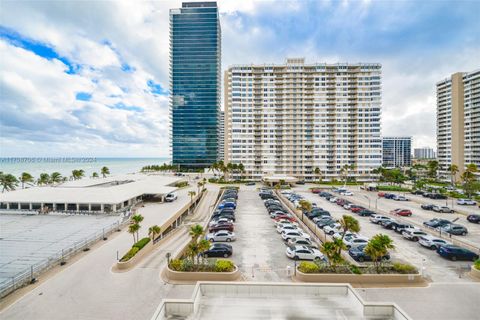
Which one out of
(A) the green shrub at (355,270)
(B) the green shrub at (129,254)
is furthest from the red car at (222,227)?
(A) the green shrub at (355,270)

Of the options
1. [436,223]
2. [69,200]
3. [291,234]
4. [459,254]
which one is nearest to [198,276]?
[291,234]

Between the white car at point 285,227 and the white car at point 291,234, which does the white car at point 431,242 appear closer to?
the white car at point 291,234

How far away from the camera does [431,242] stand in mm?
25234

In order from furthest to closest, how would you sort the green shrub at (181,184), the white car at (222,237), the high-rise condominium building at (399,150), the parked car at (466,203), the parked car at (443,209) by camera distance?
1. the high-rise condominium building at (399,150)
2. the green shrub at (181,184)
3. the parked car at (466,203)
4. the parked car at (443,209)
5. the white car at (222,237)

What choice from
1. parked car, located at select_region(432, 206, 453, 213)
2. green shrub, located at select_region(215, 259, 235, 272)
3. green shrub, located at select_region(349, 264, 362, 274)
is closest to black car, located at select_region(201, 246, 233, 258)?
green shrub, located at select_region(215, 259, 235, 272)

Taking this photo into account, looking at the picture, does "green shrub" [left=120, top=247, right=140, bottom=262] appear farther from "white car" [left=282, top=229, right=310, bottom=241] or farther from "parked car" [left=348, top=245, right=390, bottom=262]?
"parked car" [left=348, top=245, right=390, bottom=262]

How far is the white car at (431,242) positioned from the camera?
973 inches

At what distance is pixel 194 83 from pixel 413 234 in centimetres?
13086

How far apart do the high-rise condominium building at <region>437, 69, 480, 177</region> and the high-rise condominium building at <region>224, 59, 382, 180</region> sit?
4191cm

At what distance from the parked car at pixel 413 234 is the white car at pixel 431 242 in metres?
0.98

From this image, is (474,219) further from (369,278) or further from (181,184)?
(181,184)

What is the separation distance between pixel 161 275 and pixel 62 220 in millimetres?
25992

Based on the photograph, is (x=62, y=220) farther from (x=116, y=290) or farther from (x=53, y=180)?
(x=53, y=180)

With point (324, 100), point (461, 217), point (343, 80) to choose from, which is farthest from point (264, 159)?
point (461, 217)
